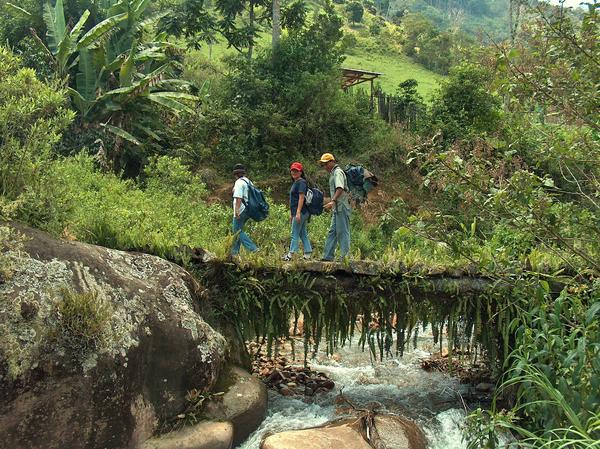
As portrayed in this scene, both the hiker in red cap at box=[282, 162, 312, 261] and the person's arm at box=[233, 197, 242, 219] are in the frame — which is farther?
the person's arm at box=[233, 197, 242, 219]

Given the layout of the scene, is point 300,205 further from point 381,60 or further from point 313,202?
point 381,60

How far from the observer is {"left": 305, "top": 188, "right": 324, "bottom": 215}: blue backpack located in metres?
8.28

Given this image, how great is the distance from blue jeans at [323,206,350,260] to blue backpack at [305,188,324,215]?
0.36 metres

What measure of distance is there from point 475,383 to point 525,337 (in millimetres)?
4051

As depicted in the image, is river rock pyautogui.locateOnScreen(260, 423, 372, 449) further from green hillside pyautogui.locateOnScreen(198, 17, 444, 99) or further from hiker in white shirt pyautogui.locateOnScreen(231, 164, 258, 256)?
green hillside pyautogui.locateOnScreen(198, 17, 444, 99)

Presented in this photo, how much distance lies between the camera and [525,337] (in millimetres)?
4422

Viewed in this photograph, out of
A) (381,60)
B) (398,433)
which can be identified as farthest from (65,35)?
(381,60)

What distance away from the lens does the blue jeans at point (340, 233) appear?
7.99 m

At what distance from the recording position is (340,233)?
811 cm

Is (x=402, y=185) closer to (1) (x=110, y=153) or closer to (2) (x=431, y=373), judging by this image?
(1) (x=110, y=153)

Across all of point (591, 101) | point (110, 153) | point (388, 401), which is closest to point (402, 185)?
point (110, 153)

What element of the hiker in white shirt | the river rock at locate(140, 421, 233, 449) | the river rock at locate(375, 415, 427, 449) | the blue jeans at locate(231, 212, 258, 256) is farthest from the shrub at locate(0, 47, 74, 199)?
the river rock at locate(375, 415, 427, 449)

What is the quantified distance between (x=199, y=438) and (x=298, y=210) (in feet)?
A: 12.1

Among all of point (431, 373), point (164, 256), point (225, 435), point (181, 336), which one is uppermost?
point (164, 256)
